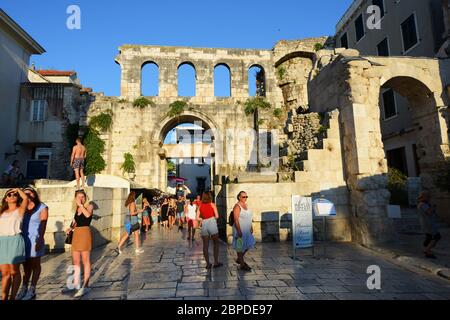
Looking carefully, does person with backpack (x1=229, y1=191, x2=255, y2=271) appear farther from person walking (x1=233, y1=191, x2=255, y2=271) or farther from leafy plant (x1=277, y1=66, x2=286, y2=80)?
leafy plant (x1=277, y1=66, x2=286, y2=80)

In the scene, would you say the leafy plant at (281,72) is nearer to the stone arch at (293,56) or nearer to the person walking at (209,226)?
the stone arch at (293,56)

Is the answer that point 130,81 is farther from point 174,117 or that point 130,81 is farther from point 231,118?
point 231,118

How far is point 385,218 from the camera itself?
745cm

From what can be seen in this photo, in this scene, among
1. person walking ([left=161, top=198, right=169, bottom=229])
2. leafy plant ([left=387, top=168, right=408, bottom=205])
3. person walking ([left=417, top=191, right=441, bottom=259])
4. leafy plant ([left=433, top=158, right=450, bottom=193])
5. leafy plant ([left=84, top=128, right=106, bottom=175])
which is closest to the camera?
person walking ([left=417, top=191, right=441, bottom=259])

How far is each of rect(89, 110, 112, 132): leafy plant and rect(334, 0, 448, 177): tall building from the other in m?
17.2

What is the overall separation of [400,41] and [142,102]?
16254 mm

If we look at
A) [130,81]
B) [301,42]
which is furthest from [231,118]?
[301,42]

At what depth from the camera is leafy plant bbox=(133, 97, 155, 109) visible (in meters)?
16.9

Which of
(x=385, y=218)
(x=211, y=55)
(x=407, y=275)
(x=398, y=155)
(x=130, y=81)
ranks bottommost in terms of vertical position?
(x=407, y=275)

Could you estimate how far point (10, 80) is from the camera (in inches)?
679

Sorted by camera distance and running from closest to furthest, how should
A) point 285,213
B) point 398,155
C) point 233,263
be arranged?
point 233,263, point 285,213, point 398,155

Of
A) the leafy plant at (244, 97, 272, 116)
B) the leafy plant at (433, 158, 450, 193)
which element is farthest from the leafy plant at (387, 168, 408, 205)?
the leafy plant at (244, 97, 272, 116)

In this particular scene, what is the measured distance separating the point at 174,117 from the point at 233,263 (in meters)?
12.7

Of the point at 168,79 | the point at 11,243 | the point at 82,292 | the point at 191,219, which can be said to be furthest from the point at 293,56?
the point at 11,243
